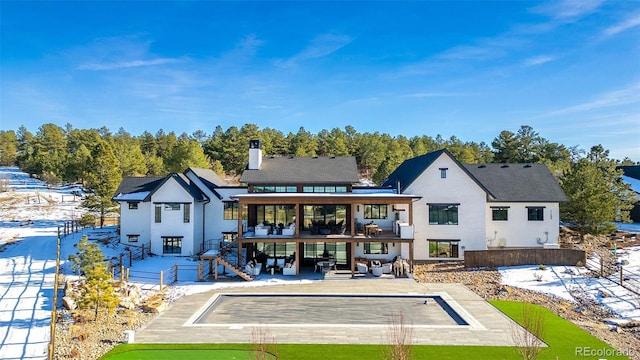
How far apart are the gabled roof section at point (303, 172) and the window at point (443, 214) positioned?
549 cm

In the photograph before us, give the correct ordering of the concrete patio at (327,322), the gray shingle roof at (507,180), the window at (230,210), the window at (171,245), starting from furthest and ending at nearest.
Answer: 1. the window at (230,210)
2. the window at (171,245)
3. the gray shingle roof at (507,180)
4. the concrete patio at (327,322)

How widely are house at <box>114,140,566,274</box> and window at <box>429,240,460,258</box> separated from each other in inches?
2.5

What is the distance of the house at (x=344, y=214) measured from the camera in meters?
25.6

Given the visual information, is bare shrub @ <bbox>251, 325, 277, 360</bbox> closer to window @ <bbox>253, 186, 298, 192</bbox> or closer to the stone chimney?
window @ <bbox>253, 186, 298, 192</bbox>

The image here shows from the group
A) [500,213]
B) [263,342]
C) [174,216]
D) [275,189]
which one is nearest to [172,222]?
[174,216]

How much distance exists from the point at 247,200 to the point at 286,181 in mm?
4399

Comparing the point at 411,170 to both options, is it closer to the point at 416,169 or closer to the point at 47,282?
the point at 416,169

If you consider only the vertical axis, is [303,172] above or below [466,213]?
above

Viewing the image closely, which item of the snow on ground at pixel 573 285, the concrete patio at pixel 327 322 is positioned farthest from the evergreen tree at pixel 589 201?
the concrete patio at pixel 327 322

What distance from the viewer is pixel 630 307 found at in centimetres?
1766

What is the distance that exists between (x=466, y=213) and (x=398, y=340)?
18.5 m

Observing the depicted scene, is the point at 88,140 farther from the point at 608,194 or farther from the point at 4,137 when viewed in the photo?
the point at 608,194

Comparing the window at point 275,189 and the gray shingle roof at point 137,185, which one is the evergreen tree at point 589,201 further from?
the gray shingle roof at point 137,185

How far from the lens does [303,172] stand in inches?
1111
